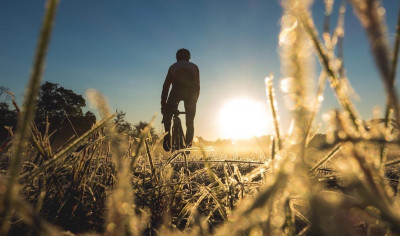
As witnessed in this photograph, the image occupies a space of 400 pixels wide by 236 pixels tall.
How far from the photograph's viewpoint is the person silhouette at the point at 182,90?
5.82 meters

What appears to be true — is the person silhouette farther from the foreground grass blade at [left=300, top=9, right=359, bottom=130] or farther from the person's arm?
the foreground grass blade at [left=300, top=9, right=359, bottom=130]

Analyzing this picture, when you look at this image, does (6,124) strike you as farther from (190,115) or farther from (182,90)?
(190,115)

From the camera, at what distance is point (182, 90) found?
5969 mm

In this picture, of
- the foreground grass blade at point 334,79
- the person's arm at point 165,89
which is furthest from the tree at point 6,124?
the person's arm at point 165,89

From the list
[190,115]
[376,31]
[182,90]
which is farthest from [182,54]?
[376,31]

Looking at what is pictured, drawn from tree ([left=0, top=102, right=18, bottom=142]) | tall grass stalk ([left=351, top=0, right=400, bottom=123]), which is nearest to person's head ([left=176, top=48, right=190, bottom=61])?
tree ([left=0, top=102, right=18, bottom=142])

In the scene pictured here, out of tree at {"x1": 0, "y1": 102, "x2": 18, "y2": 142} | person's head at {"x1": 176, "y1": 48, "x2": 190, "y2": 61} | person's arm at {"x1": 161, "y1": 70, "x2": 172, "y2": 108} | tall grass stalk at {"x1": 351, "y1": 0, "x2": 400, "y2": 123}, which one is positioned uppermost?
person's head at {"x1": 176, "y1": 48, "x2": 190, "y2": 61}

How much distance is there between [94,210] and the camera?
857mm

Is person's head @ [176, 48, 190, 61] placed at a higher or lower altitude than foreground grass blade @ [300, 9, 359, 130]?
higher

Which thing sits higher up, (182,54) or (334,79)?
(182,54)

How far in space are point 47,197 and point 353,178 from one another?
909 millimetres

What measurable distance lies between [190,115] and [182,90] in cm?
62

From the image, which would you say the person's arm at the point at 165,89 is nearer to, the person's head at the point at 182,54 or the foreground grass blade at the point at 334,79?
the person's head at the point at 182,54

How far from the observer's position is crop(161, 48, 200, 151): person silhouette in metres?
5.82
